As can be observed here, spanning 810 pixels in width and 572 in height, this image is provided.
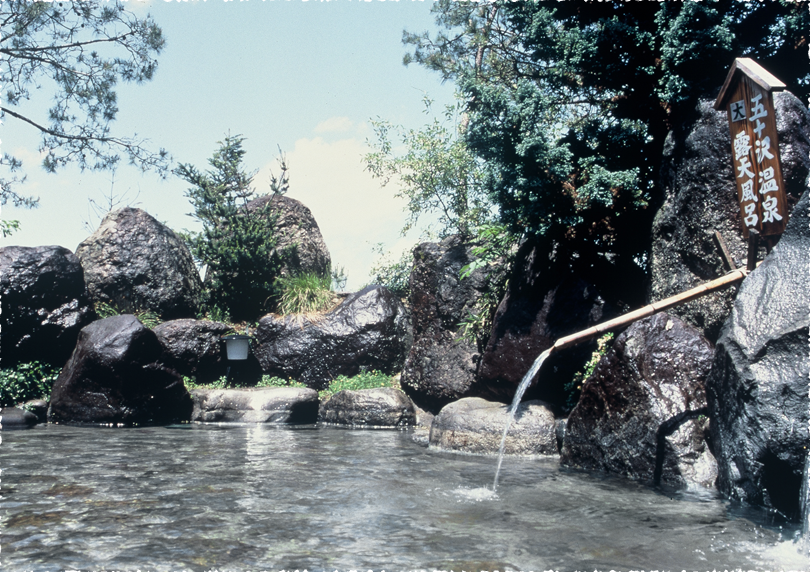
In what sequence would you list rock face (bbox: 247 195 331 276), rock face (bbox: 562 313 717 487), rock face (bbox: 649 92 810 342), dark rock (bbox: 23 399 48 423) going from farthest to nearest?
rock face (bbox: 247 195 331 276) → dark rock (bbox: 23 399 48 423) → rock face (bbox: 649 92 810 342) → rock face (bbox: 562 313 717 487)

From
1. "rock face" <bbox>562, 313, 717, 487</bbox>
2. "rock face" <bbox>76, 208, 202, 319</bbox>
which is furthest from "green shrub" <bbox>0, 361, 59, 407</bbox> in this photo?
"rock face" <bbox>562, 313, 717, 487</bbox>

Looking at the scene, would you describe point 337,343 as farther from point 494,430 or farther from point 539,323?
point 494,430

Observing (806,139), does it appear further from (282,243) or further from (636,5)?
(282,243)

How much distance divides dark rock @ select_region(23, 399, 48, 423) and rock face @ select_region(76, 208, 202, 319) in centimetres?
307

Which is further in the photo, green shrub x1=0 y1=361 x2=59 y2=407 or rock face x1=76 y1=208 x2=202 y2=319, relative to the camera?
rock face x1=76 y1=208 x2=202 y2=319

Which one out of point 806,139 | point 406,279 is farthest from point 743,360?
point 406,279

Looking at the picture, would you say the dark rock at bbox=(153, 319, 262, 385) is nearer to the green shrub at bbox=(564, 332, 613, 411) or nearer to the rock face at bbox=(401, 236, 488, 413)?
the rock face at bbox=(401, 236, 488, 413)

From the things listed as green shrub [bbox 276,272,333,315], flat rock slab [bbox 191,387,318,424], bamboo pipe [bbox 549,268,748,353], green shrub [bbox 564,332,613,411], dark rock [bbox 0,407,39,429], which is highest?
green shrub [bbox 276,272,333,315]

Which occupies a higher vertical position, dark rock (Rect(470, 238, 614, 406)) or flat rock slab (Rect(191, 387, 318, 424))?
dark rock (Rect(470, 238, 614, 406))

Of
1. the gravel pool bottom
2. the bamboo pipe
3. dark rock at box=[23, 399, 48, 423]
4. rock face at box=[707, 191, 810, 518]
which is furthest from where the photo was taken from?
dark rock at box=[23, 399, 48, 423]

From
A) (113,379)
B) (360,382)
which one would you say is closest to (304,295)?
(360,382)

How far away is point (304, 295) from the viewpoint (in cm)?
1380

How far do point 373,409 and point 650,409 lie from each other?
19.9ft

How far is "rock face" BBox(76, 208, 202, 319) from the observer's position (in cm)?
1371
